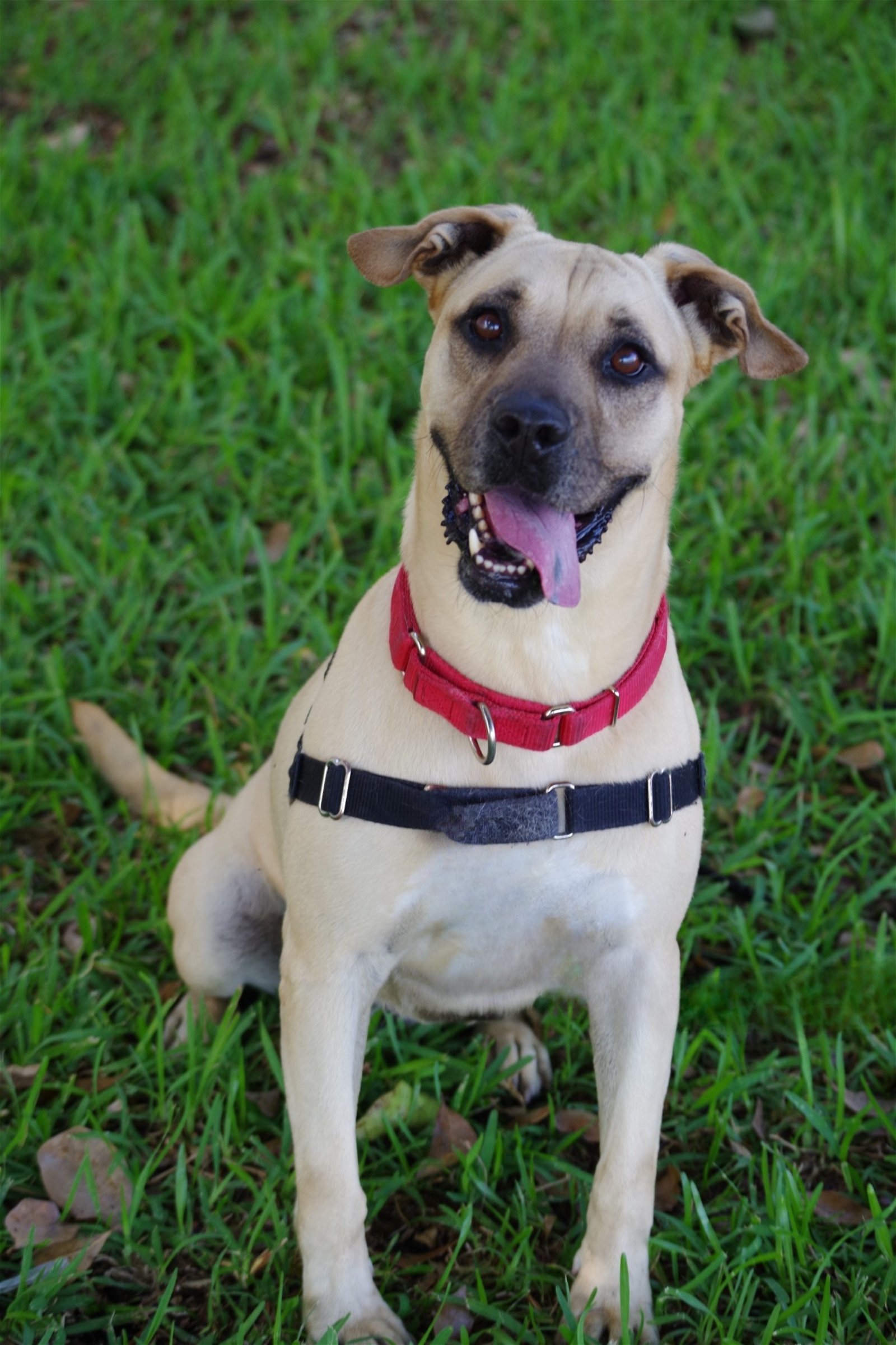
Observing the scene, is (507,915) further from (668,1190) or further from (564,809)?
(668,1190)

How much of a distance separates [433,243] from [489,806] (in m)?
1.19

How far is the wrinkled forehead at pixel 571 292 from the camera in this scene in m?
2.50

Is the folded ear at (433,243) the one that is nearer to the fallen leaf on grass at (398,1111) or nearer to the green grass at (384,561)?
the green grass at (384,561)

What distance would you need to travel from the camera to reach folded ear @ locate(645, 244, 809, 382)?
2.64 m

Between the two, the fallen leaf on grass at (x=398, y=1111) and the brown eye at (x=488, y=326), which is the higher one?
the brown eye at (x=488, y=326)

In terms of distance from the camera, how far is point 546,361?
96.0 inches

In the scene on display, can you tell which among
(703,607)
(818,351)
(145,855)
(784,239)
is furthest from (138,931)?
(784,239)

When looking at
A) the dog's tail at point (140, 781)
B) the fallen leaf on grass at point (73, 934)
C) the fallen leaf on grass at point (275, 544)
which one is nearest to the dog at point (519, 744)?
the fallen leaf on grass at point (73, 934)

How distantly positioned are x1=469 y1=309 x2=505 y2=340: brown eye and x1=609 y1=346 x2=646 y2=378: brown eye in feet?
0.75

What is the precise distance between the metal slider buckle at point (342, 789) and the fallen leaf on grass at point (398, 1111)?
0.91 meters

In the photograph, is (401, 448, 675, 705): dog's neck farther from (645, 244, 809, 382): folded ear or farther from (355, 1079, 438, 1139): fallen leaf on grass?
(355, 1079, 438, 1139): fallen leaf on grass

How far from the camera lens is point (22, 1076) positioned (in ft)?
9.92

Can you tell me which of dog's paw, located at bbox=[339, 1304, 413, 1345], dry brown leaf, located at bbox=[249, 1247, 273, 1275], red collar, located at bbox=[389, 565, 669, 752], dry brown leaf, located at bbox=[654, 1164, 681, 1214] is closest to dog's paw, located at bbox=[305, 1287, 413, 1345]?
dog's paw, located at bbox=[339, 1304, 413, 1345]

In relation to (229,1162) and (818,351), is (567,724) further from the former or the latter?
(818,351)
